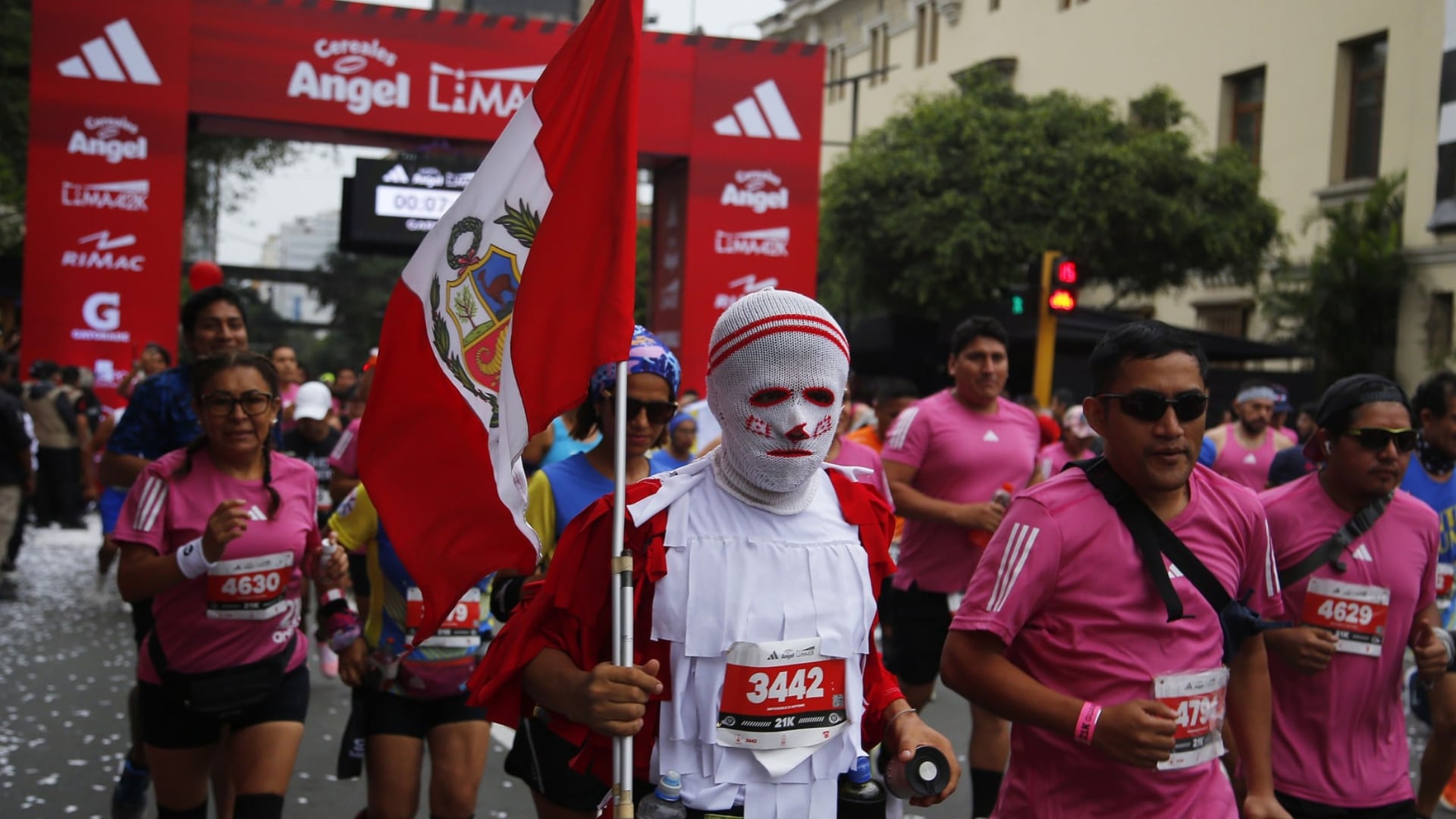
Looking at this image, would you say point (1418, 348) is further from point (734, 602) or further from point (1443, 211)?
point (734, 602)

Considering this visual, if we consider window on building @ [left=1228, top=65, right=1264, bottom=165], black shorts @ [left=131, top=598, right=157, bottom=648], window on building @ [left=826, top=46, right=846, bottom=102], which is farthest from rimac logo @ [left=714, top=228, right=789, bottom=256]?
window on building @ [left=826, top=46, right=846, bottom=102]

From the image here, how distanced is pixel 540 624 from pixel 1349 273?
80.5 ft

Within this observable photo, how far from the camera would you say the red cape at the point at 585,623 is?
290cm

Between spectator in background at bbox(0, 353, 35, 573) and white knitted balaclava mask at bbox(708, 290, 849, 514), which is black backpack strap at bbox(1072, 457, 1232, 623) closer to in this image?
white knitted balaclava mask at bbox(708, 290, 849, 514)

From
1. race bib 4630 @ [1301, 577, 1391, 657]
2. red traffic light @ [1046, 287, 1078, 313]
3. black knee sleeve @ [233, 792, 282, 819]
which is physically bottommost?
black knee sleeve @ [233, 792, 282, 819]

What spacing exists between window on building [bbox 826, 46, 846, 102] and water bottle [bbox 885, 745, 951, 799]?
155ft

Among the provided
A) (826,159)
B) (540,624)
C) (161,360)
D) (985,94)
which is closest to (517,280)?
(540,624)

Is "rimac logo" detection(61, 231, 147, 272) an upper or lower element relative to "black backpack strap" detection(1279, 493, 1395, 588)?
upper

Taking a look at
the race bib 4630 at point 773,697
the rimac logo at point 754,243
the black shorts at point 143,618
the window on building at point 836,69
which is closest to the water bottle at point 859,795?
the race bib 4630 at point 773,697

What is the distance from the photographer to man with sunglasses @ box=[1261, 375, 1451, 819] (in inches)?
163

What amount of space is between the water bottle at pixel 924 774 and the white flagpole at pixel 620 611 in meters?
0.52

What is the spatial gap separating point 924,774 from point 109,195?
18.3 metres

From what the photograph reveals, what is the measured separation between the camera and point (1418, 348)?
24.7 metres

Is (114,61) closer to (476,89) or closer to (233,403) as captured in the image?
(476,89)
